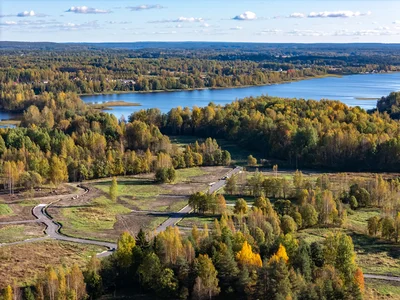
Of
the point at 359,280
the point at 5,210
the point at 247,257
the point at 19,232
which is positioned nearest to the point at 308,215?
the point at 247,257

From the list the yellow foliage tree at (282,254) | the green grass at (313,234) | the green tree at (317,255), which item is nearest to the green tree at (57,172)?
the green grass at (313,234)

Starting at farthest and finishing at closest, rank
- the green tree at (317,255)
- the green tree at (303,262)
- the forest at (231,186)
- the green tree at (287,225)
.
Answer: the green tree at (287,225), the green tree at (317,255), the green tree at (303,262), the forest at (231,186)

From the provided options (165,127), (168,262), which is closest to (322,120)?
(165,127)

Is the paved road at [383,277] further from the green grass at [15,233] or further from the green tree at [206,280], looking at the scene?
the green grass at [15,233]

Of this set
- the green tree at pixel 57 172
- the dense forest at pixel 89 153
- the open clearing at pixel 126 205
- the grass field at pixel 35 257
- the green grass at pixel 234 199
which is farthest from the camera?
the dense forest at pixel 89 153

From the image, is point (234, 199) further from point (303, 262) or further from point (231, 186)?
point (303, 262)

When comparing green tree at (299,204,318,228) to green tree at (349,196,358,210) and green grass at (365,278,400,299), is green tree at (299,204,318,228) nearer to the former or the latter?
green tree at (349,196,358,210)
